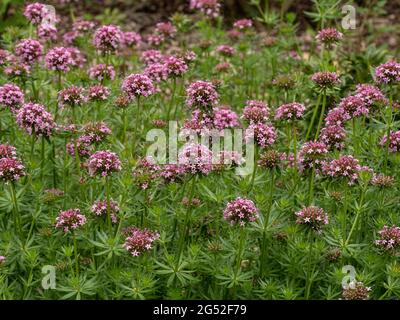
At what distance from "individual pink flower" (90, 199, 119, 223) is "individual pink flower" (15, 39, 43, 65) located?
5.67ft

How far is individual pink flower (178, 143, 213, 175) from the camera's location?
4758mm

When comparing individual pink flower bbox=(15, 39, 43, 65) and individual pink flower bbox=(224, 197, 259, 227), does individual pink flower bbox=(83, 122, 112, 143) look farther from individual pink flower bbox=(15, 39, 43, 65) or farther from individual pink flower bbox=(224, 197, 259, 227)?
individual pink flower bbox=(15, 39, 43, 65)

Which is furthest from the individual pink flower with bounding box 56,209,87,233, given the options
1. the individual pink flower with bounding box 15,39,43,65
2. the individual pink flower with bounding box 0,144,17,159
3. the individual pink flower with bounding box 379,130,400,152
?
the individual pink flower with bounding box 379,130,400,152

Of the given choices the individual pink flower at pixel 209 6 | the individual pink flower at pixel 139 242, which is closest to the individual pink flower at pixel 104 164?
the individual pink flower at pixel 139 242

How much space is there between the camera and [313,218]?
485cm

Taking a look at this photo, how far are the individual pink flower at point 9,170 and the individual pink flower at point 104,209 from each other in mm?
586

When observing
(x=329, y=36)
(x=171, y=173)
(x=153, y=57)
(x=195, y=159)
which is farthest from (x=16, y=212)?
(x=329, y=36)

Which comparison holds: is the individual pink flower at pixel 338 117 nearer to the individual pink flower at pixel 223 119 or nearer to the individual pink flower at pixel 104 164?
the individual pink flower at pixel 223 119

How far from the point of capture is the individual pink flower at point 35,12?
6820 mm

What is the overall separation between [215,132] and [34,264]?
171cm

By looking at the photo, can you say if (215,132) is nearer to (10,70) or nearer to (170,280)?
(170,280)

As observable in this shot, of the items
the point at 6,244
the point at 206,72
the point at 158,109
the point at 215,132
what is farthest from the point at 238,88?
the point at 6,244

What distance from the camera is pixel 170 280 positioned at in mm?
4965
